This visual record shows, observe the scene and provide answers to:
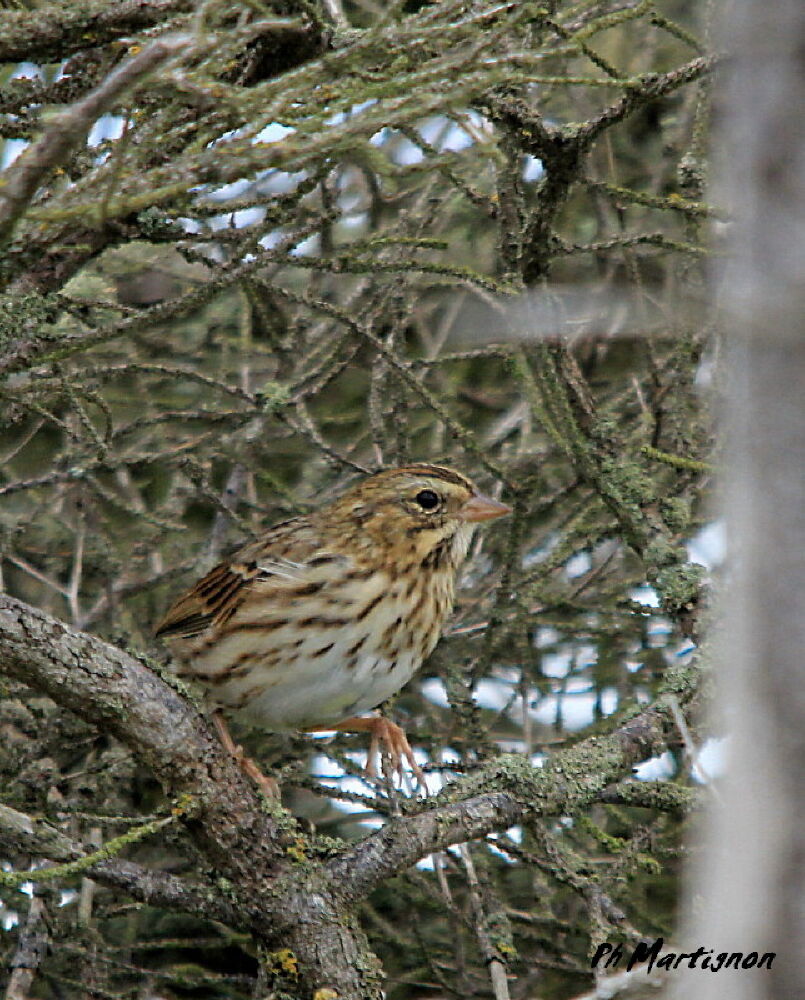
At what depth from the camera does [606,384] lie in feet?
20.0

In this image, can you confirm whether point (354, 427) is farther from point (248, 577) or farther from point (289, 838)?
point (289, 838)

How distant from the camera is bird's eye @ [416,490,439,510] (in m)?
4.94

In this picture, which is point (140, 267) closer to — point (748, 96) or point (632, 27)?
point (632, 27)

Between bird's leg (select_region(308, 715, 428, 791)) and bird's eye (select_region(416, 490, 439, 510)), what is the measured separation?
2.64 ft

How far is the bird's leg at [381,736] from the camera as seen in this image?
4.41 meters

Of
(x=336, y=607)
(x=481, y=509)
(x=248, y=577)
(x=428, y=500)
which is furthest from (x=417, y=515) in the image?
(x=248, y=577)

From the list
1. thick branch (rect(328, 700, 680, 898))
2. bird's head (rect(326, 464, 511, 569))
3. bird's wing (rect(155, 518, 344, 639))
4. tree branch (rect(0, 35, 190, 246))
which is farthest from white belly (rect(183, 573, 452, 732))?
tree branch (rect(0, 35, 190, 246))

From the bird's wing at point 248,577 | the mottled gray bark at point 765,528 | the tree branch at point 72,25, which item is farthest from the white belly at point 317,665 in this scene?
the mottled gray bark at point 765,528

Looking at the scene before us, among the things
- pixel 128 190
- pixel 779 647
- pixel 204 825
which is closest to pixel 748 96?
pixel 779 647

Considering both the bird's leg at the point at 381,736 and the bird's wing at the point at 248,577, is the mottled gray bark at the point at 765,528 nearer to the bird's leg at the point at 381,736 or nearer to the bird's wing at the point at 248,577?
the bird's leg at the point at 381,736

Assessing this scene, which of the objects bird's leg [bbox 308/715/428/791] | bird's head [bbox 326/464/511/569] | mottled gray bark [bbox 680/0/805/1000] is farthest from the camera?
bird's head [bbox 326/464/511/569]

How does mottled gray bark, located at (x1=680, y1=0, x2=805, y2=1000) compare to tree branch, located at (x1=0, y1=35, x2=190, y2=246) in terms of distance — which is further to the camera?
tree branch, located at (x1=0, y1=35, x2=190, y2=246)

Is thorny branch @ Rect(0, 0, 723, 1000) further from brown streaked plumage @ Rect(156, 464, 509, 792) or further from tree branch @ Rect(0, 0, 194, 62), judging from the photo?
brown streaked plumage @ Rect(156, 464, 509, 792)

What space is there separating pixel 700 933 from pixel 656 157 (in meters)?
5.82
